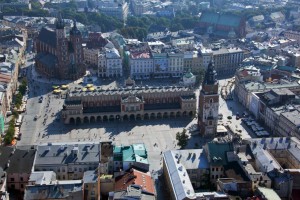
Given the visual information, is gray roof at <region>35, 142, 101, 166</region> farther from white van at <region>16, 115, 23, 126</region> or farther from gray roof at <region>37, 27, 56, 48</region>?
gray roof at <region>37, 27, 56, 48</region>

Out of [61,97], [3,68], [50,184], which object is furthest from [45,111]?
[50,184]

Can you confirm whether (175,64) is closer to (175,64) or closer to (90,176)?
(175,64)

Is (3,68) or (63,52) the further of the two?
(63,52)

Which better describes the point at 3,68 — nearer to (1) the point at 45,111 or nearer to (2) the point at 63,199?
(1) the point at 45,111

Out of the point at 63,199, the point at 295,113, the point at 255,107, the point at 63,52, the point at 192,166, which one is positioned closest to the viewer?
the point at 63,199

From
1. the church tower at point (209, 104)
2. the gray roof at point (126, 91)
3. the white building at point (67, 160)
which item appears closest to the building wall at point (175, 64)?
the gray roof at point (126, 91)

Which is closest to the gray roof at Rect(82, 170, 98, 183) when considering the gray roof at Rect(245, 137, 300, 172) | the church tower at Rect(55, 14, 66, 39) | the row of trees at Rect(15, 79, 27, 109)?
the gray roof at Rect(245, 137, 300, 172)

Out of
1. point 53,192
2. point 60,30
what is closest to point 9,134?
point 53,192
